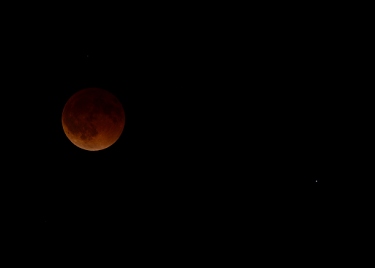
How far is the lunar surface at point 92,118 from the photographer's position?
5.32 metres

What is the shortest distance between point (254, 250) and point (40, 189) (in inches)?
280

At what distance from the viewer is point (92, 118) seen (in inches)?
209

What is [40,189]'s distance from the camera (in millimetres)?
11031

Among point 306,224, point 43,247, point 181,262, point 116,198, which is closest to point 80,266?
point 43,247

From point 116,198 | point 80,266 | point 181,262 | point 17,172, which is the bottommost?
point 181,262

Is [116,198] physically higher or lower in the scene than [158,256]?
higher

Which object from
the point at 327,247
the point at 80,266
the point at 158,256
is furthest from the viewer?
the point at 158,256

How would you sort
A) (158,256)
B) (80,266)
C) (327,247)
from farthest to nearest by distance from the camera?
(158,256) → (80,266) → (327,247)

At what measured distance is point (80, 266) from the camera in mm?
10594

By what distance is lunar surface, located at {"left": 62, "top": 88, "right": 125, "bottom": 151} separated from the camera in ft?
17.5

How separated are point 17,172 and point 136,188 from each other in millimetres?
3762

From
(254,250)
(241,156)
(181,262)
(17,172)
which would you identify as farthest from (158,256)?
(17,172)

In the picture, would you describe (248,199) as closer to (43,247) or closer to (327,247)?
(327,247)

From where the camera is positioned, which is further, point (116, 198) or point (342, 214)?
point (116, 198)
